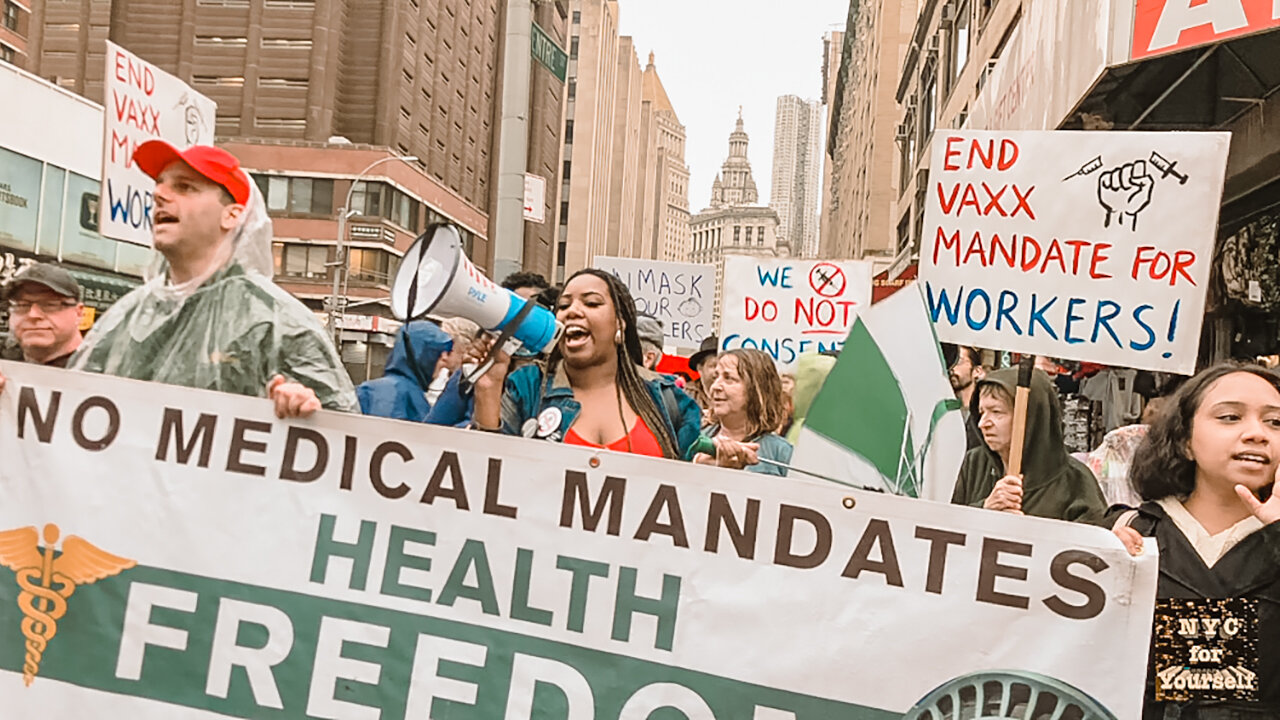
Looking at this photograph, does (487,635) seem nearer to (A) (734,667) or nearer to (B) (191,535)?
(A) (734,667)

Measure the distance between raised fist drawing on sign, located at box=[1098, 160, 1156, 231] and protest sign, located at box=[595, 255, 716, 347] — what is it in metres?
7.51

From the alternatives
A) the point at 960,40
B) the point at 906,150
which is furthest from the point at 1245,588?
the point at 906,150

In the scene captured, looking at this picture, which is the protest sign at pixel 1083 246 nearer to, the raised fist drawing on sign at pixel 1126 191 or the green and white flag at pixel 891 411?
the raised fist drawing on sign at pixel 1126 191

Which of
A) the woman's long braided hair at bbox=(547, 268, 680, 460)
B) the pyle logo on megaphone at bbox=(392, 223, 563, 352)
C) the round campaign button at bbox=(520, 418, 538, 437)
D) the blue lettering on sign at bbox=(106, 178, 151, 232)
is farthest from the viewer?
the blue lettering on sign at bbox=(106, 178, 151, 232)

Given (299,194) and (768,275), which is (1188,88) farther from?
(299,194)

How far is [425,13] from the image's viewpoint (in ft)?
200

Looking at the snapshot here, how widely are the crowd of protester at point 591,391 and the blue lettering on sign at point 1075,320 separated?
0.58 ft

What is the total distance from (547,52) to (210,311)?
17.3 ft

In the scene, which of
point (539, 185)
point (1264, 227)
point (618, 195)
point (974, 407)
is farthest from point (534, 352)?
point (618, 195)

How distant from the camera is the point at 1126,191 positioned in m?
3.96

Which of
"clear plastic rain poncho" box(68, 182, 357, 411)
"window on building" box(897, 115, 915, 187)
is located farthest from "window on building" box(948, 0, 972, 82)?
"clear plastic rain poncho" box(68, 182, 357, 411)

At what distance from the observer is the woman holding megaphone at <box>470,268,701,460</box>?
352 centimetres

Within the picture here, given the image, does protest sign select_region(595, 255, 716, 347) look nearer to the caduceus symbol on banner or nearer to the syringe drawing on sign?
the syringe drawing on sign

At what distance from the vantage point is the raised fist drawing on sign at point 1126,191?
3904 mm
